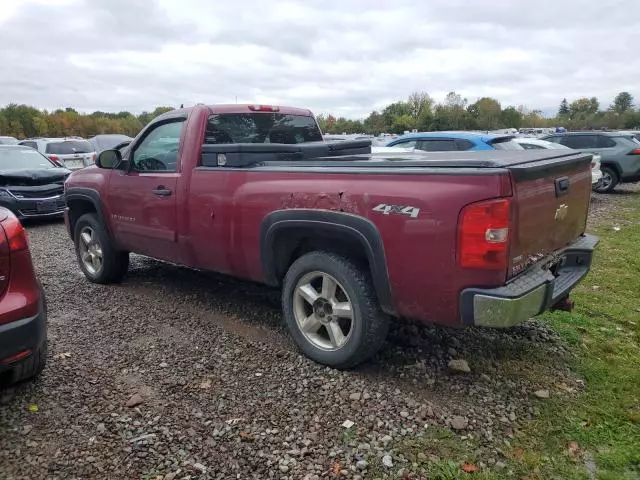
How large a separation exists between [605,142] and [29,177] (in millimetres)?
13853

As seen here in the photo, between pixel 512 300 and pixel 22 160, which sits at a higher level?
pixel 22 160

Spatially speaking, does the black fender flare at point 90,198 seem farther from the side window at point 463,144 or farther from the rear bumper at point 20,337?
the side window at point 463,144

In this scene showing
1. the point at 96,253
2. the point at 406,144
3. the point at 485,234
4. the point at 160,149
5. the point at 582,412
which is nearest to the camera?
the point at 485,234

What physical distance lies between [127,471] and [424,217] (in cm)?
203

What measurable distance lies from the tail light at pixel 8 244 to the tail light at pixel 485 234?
247 centimetres

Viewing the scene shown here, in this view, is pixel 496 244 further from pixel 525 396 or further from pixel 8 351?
pixel 8 351

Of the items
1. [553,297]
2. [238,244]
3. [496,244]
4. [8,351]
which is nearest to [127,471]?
[8,351]

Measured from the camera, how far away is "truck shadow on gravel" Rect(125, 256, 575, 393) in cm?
356

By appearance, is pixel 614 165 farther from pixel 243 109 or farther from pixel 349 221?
pixel 349 221

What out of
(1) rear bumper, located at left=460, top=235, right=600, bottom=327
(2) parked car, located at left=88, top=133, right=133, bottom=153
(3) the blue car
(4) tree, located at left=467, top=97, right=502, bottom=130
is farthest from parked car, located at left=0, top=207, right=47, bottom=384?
(4) tree, located at left=467, top=97, right=502, bottom=130

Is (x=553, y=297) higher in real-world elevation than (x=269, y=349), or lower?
higher

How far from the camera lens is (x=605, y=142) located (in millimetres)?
14062

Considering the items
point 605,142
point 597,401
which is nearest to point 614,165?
point 605,142

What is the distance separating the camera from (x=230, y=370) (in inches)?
144
